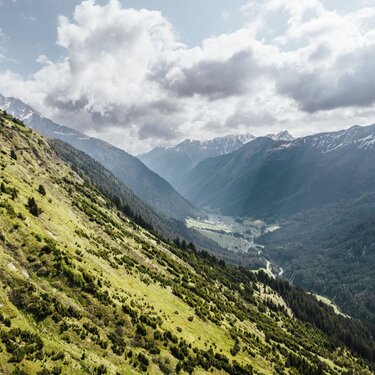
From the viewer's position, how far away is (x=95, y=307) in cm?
5512

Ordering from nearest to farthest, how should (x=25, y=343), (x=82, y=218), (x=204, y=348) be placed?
(x=25, y=343) → (x=204, y=348) → (x=82, y=218)

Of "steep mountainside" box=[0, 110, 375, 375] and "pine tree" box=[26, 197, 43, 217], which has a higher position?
"pine tree" box=[26, 197, 43, 217]

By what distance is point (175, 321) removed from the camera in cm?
7406

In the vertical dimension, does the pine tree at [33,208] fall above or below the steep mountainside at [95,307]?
above

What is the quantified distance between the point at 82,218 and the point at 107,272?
140 feet

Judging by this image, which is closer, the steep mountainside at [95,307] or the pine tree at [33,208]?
the steep mountainside at [95,307]

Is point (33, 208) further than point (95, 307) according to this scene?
Yes

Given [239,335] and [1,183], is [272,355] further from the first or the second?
[1,183]

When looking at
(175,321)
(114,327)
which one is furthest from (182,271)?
(114,327)

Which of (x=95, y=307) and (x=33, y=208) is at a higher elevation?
(x=33, y=208)

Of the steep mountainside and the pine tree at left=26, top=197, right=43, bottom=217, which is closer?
the steep mountainside

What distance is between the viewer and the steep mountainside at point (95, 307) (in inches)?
1634

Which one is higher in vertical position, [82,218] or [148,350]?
[82,218]

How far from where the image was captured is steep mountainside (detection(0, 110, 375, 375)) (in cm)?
4150
